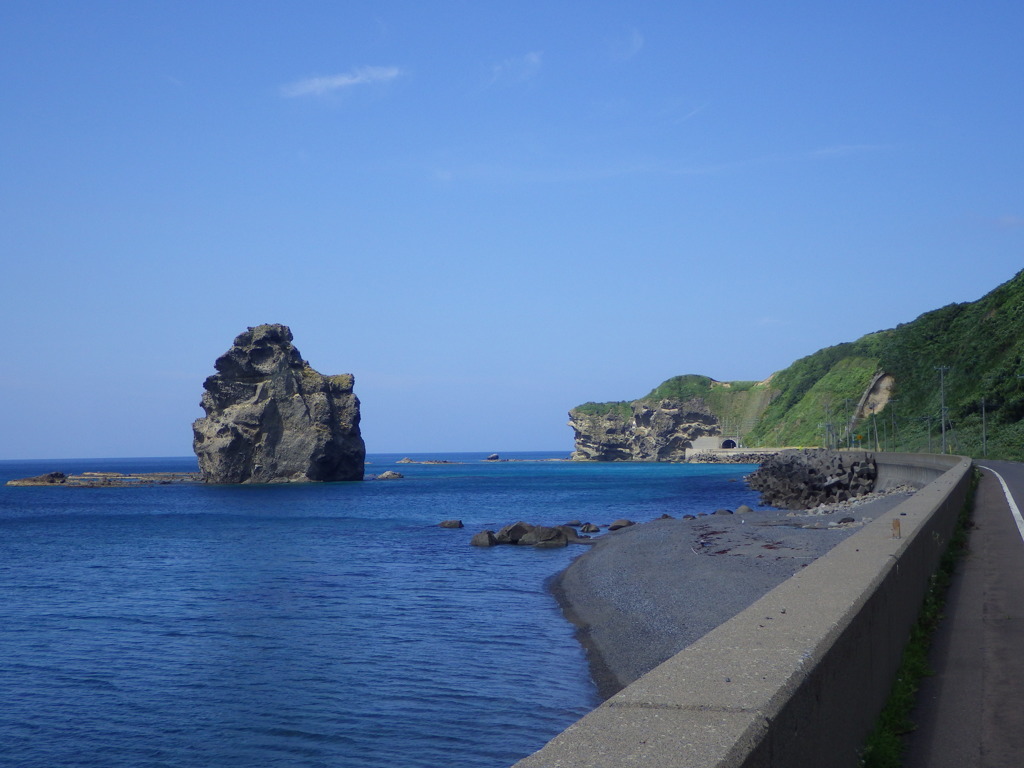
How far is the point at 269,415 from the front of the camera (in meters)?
113

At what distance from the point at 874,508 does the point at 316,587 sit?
22.1 metres

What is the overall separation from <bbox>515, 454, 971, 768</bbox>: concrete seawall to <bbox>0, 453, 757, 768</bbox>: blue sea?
6.89 metres

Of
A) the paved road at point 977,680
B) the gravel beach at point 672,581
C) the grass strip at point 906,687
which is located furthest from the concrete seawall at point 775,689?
the gravel beach at point 672,581

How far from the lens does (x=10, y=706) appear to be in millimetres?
15969

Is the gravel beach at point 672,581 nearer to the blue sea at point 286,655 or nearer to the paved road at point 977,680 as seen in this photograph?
the blue sea at point 286,655

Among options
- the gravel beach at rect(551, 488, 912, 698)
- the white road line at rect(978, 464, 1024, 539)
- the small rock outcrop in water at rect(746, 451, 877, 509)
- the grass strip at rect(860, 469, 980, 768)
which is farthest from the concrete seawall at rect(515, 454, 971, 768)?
the small rock outcrop in water at rect(746, 451, 877, 509)

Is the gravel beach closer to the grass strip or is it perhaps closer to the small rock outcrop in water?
the grass strip

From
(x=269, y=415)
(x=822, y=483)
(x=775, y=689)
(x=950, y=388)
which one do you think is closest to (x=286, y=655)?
(x=775, y=689)

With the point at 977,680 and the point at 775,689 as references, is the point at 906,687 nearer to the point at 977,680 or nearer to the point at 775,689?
the point at 977,680

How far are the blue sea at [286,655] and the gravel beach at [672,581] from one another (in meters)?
0.88

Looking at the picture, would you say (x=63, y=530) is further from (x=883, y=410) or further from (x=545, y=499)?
(x=883, y=410)

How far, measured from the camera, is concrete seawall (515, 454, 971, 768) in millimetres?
3277

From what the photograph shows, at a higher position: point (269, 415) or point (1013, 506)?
point (269, 415)

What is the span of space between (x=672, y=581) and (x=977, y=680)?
59.5ft
